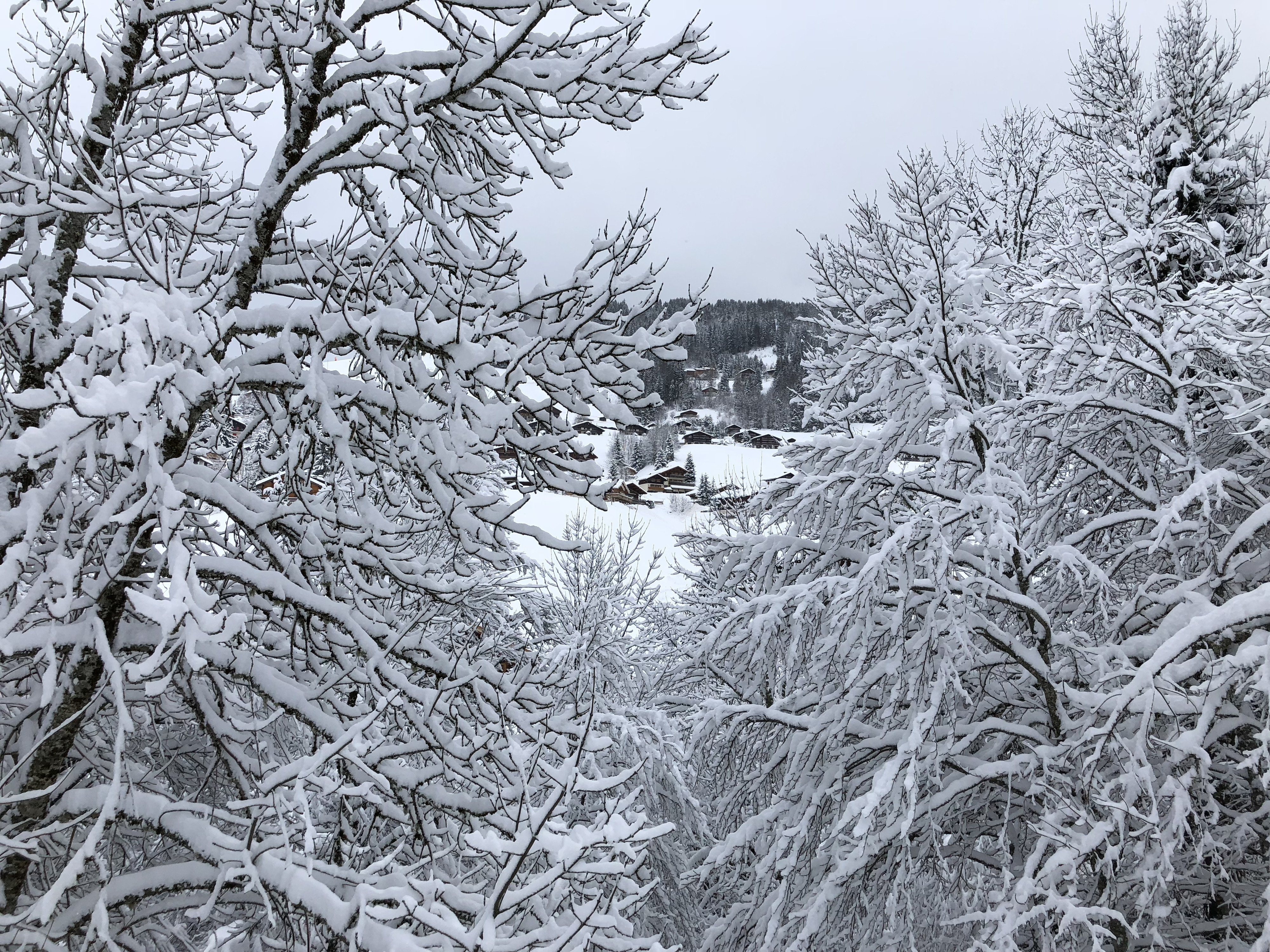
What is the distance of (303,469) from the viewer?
11.7 ft

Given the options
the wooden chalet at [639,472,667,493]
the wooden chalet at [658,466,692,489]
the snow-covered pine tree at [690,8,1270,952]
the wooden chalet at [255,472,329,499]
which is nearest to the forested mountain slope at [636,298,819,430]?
the wooden chalet at [658,466,692,489]

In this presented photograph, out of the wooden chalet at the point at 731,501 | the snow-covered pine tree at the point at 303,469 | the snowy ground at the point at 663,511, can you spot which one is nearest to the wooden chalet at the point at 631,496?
the snowy ground at the point at 663,511

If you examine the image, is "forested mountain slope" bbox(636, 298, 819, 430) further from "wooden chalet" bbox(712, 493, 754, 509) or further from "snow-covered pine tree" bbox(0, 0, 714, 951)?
"snow-covered pine tree" bbox(0, 0, 714, 951)

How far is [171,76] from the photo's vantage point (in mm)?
3551

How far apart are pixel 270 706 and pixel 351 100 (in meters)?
3.25

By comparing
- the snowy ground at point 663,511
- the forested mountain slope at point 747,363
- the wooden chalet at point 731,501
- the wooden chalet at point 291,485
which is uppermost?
the forested mountain slope at point 747,363

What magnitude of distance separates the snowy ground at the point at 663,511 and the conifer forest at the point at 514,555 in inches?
282

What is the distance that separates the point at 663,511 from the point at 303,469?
3640 centimetres

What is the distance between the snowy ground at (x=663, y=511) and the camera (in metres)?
21.5

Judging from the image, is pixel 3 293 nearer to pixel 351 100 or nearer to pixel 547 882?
pixel 351 100

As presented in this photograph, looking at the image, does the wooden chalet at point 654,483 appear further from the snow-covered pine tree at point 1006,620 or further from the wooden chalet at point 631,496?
the snow-covered pine tree at point 1006,620

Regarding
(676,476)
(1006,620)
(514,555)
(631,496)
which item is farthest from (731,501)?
Result: (676,476)

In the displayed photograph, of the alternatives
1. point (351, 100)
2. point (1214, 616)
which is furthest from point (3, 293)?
point (1214, 616)

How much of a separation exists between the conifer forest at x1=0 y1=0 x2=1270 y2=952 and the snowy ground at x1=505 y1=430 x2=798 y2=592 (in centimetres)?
717
